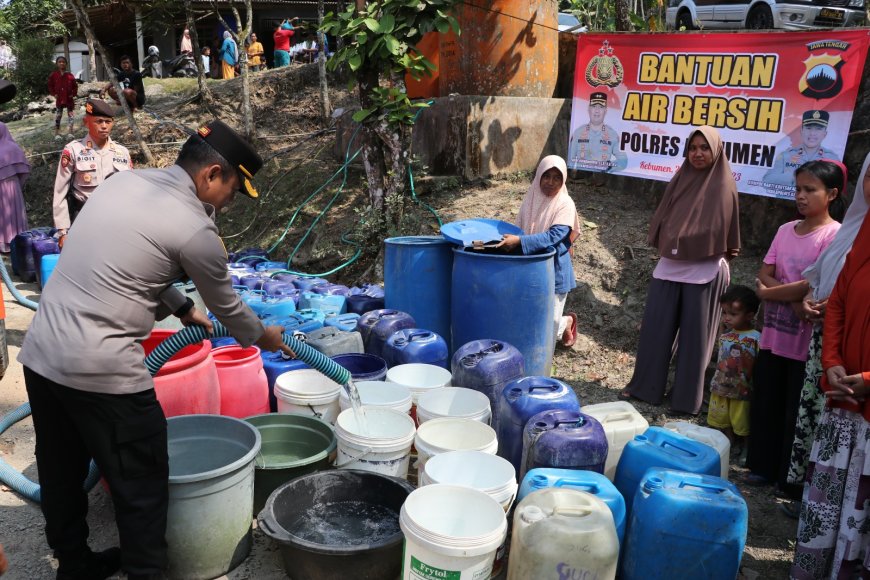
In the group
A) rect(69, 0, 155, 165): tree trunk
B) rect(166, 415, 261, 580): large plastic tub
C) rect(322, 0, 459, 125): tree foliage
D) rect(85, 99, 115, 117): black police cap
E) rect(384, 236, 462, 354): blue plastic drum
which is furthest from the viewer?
rect(69, 0, 155, 165): tree trunk

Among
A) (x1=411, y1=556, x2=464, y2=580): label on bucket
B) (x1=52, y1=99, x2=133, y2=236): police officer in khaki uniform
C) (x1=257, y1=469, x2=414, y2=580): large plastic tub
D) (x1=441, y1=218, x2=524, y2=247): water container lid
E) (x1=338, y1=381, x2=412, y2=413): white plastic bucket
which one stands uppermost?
(x1=52, y1=99, x2=133, y2=236): police officer in khaki uniform

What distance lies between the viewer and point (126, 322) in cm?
220

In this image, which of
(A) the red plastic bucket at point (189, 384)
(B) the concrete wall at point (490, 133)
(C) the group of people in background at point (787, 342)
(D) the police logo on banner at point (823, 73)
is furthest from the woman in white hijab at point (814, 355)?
(B) the concrete wall at point (490, 133)

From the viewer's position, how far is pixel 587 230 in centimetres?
602

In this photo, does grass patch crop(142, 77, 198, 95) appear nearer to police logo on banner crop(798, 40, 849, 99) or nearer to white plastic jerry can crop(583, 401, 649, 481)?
police logo on banner crop(798, 40, 849, 99)

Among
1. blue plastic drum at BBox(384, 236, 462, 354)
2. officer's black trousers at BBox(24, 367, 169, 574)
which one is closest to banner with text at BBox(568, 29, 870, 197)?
blue plastic drum at BBox(384, 236, 462, 354)

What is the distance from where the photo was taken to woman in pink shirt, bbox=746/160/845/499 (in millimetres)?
3232

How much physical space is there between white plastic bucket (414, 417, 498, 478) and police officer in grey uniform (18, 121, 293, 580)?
36.4 inches

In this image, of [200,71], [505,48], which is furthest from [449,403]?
[200,71]

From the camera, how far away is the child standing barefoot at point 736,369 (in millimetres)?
3764

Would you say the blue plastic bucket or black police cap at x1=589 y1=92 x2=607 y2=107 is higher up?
black police cap at x1=589 y1=92 x2=607 y2=107

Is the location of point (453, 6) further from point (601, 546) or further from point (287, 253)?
point (601, 546)

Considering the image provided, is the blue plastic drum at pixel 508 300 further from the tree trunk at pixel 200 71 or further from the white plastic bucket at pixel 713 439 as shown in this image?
the tree trunk at pixel 200 71

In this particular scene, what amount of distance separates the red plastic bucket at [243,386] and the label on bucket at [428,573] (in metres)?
1.51
